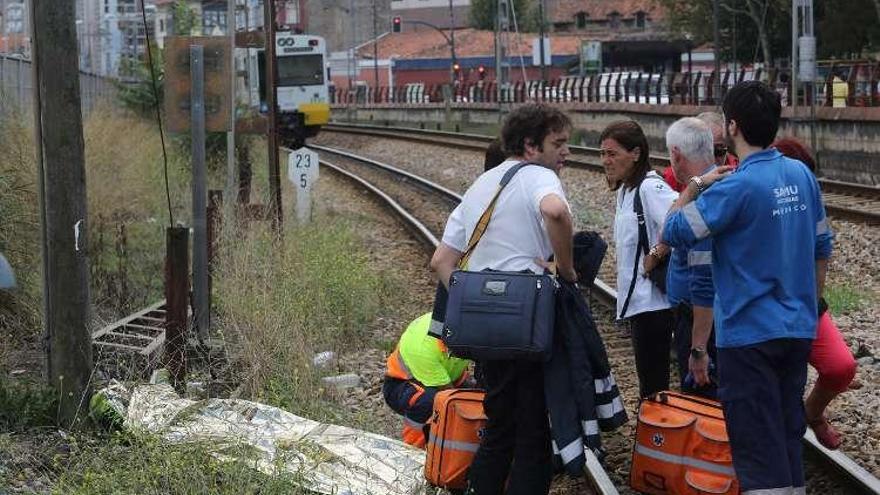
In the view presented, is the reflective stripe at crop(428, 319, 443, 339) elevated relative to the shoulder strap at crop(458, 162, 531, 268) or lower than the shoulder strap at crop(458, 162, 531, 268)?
lower

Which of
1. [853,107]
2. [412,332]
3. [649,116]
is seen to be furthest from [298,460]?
[649,116]

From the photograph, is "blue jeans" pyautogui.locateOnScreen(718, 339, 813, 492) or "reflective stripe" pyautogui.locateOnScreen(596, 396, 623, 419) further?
"reflective stripe" pyautogui.locateOnScreen(596, 396, 623, 419)

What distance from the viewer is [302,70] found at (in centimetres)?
4344

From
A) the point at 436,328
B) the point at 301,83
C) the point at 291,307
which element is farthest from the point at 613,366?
the point at 301,83

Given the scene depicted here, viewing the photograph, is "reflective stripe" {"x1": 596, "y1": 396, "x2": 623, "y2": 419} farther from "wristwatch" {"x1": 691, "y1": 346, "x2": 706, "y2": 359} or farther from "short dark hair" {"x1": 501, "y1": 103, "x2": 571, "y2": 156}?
"short dark hair" {"x1": 501, "y1": 103, "x2": 571, "y2": 156}

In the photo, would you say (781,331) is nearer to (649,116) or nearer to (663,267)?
(663,267)

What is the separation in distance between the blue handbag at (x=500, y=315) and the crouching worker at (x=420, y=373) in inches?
44.6

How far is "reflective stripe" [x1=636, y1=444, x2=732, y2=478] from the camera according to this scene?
576 centimetres

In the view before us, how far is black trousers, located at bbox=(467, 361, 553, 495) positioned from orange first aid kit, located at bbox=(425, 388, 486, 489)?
0.20 metres

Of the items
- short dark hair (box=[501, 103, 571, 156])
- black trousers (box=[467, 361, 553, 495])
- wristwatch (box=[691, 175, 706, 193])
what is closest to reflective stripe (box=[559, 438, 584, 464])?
black trousers (box=[467, 361, 553, 495])

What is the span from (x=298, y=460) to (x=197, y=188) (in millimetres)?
4814

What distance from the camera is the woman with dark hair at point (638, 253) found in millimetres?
6555

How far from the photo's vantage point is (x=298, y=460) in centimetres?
636

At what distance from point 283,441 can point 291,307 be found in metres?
3.86
